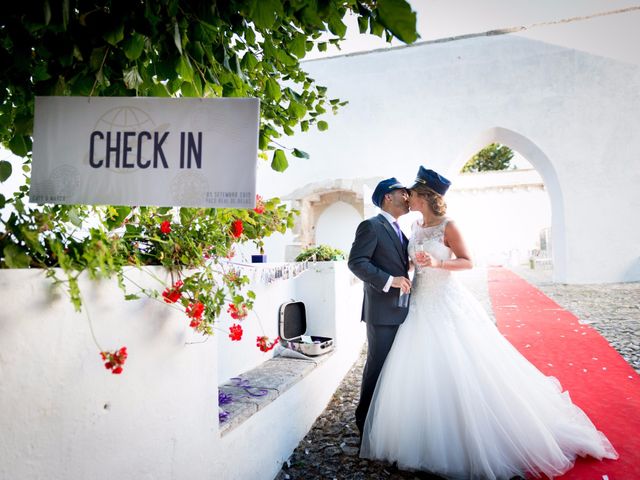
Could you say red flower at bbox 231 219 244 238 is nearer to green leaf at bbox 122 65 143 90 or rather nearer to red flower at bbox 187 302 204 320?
red flower at bbox 187 302 204 320

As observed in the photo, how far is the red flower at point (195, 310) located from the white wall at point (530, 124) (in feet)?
27.6

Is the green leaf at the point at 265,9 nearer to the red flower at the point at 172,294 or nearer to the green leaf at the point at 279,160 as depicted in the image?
the green leaf at the point at 279,160

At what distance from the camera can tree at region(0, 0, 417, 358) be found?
103 centimetres

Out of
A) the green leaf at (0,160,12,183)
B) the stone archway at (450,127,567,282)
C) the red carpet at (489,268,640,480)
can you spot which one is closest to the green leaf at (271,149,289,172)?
the green leaf at (0,160,12,183)

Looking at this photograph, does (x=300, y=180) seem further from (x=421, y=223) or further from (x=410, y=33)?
(x=410, y=33)

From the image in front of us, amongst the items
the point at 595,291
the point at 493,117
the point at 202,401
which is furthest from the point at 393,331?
the point at 493,117

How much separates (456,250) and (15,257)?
2274mm

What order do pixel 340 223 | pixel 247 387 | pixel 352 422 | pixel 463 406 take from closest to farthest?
pixel 463 406 < pixel 247 387 < pixel 352 422 < pixel 340 223

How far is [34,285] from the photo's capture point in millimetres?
993

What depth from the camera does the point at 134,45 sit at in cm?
125

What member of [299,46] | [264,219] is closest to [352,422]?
[264,219]

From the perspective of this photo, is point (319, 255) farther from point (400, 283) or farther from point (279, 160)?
point (279, 160)

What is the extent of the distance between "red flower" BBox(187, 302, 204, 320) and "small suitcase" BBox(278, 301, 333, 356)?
75.8 inches

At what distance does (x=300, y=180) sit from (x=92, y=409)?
9.33m
